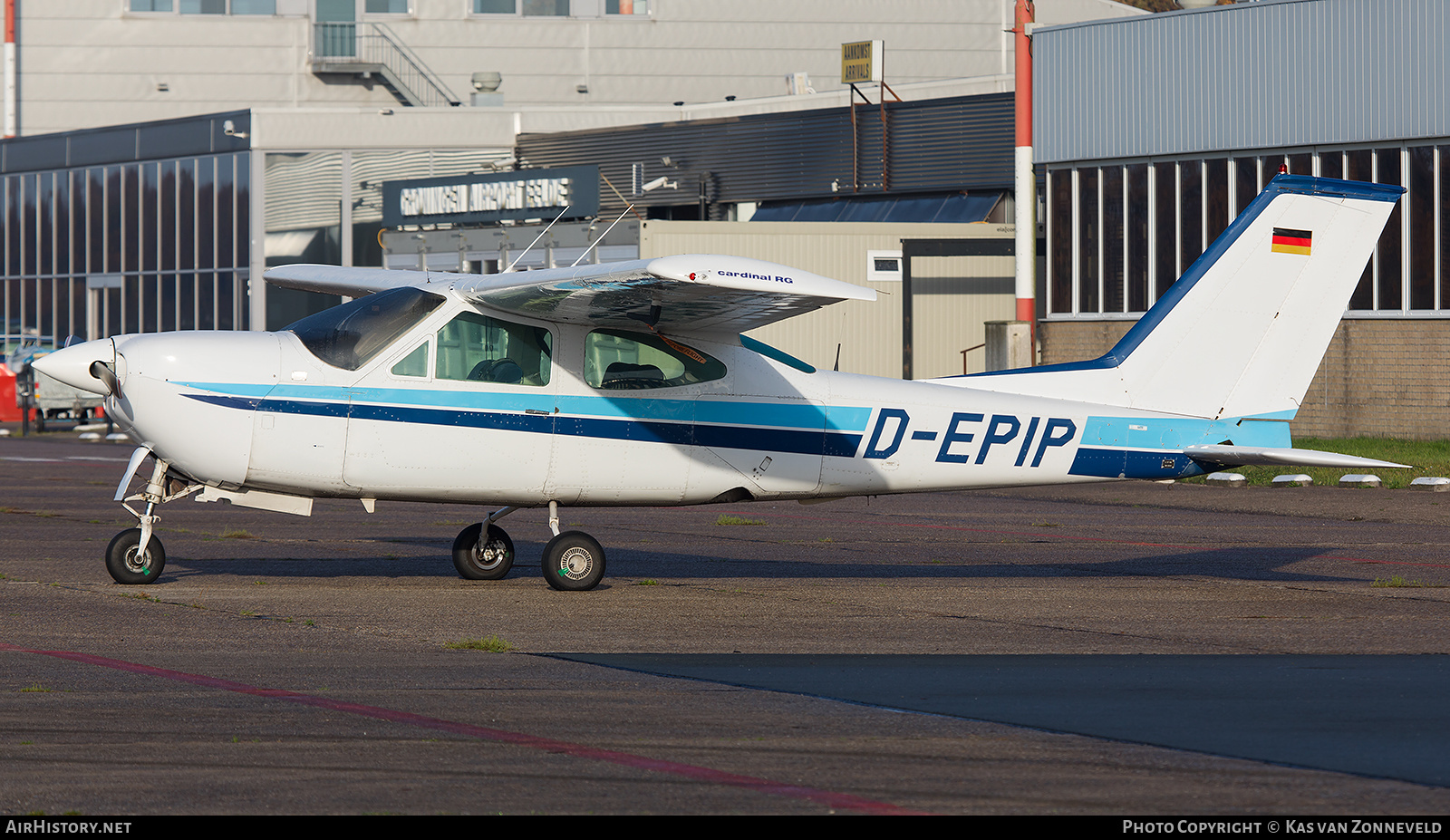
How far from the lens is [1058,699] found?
787 cm

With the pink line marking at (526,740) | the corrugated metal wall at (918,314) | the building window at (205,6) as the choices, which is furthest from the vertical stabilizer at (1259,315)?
the building window at (205,6)

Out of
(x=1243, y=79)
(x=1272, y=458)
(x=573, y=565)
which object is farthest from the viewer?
(x=1243, y=79)

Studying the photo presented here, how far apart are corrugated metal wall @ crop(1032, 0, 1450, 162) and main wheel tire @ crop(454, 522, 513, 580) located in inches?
749

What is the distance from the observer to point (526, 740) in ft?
22.6

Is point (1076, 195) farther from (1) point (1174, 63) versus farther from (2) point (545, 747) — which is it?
(2) point (545, 747)

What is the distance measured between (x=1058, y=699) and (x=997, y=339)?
25312 mm

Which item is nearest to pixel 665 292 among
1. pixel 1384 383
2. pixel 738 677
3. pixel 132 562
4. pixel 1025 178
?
pixel 738 677

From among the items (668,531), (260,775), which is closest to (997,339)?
(668,531)

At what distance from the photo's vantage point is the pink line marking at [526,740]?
588cm

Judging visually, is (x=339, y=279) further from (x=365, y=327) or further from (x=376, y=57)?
(x=376, y=57)

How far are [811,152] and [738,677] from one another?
2908cm

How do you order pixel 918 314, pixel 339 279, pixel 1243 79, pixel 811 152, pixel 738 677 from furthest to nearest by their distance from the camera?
pixel 811 152
pixel 918 314
pixel 1243 79
pixel 339 279
pixel 738 677

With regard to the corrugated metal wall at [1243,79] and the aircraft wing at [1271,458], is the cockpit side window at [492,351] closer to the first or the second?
the aircraft wing at [1271,458]

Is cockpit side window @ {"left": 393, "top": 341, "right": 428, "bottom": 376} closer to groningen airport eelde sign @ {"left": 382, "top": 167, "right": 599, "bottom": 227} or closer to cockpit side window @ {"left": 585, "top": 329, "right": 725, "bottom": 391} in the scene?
cockpit side window @ {"left": 585, "top": 329, "right": 725, "bottom": 391}
